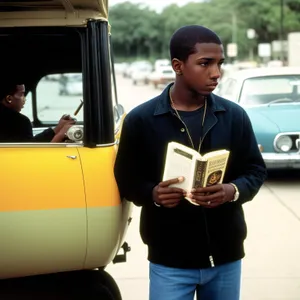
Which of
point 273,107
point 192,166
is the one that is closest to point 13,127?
point 192,166

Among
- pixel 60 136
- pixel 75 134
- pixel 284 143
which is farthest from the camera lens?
pixel 284 143

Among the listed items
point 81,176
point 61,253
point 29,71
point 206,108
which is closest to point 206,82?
point 206,108

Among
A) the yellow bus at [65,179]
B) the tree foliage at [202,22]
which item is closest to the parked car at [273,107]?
the yellow bus at [65,179]

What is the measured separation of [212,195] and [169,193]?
164 mm

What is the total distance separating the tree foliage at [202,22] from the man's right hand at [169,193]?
165 ft

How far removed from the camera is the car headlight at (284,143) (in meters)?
9.20

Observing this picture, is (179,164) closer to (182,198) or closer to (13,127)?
(182,198)

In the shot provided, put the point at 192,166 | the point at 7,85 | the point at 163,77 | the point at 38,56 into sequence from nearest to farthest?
the point at 192,166
the point at 7,85
the point at 38,56
the point at 163,77

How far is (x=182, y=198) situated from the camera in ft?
8.49

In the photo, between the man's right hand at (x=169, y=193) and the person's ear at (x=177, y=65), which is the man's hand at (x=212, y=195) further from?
the person's ear at (x=177, y=65)

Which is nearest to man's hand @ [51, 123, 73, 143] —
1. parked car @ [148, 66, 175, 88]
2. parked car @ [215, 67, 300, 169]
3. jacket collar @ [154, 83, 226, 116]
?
jacket collar @ [154, 83, 226, 116]

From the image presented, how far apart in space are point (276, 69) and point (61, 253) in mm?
8174

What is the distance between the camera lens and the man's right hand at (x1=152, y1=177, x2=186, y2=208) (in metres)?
2.55

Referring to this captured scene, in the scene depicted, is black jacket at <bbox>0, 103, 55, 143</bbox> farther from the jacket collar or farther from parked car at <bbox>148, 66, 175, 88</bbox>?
parked car at <bbox>148, 66, 175, 88</bbox>
